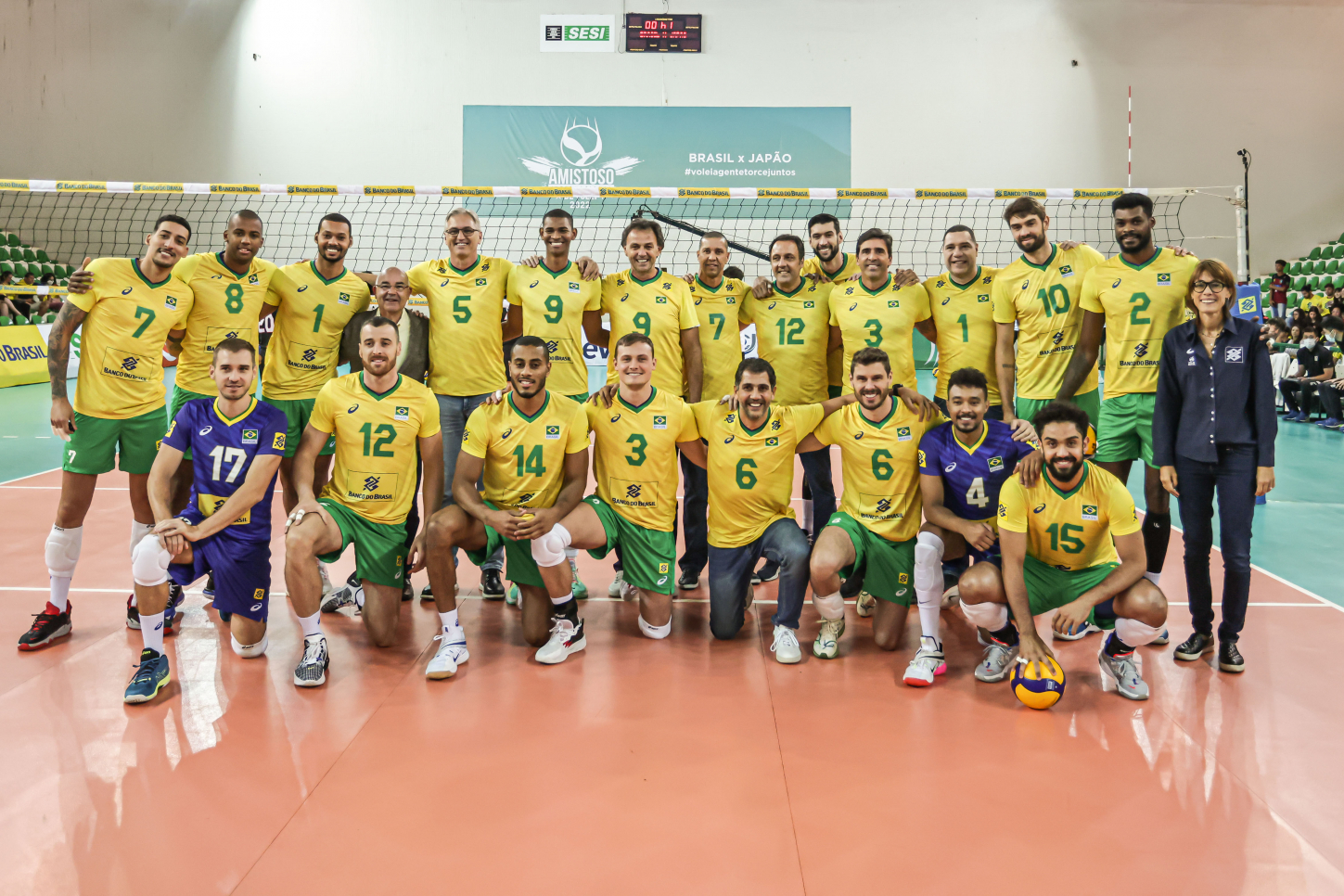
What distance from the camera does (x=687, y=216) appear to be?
18.6 m

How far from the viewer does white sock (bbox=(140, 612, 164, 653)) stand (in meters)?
3.85

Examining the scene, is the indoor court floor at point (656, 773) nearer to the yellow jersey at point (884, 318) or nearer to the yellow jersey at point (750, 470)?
the yellow jersey at point (750, 470)

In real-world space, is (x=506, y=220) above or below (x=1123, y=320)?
above

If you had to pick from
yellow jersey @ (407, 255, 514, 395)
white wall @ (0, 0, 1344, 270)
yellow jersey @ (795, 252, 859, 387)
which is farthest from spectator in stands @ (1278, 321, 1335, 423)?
yellow jersey @ (407, 255, 514, 395)

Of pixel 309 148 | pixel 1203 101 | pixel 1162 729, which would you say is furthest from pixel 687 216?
pixel 1162 729

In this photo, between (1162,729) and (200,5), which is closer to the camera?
(1162,729)

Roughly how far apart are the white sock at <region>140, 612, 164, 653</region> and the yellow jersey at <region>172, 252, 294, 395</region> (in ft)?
5.04

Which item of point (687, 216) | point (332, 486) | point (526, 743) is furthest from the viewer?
point (687, 216)

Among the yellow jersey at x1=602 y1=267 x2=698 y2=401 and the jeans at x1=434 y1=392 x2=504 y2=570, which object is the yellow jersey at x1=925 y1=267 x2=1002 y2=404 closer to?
the yellow jersey at x1=602 y1=267 x2=698 y2=401

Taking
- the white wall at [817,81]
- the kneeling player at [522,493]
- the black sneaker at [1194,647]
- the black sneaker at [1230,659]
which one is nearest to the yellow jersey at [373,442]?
the kneeling player at [522,493]

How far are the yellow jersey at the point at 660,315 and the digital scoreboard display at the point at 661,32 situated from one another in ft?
51.1

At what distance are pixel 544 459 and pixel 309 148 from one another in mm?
17880

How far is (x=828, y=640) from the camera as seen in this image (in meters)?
4.31

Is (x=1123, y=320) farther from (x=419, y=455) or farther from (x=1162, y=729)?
(x=419, y=455)
